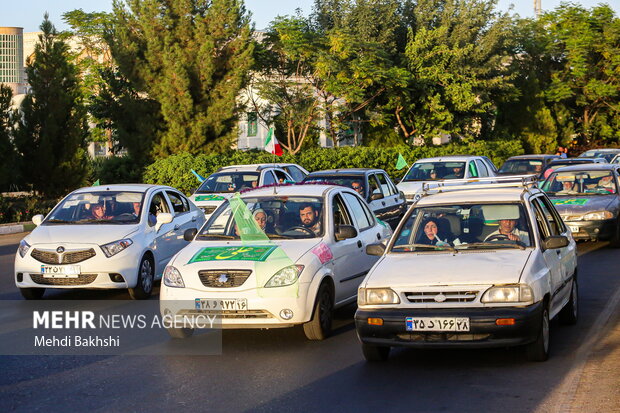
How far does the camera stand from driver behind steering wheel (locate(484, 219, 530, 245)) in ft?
28.9

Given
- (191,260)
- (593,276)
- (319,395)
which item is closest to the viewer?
(319,395)

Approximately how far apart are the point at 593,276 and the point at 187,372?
7.66 m

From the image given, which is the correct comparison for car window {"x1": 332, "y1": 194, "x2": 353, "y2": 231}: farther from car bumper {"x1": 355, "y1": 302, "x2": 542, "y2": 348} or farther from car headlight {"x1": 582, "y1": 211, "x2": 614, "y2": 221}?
car headlight {"x1": 582, "y1": 211, "x2": 614, "y2": 221}

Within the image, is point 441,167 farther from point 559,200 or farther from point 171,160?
point 171,160

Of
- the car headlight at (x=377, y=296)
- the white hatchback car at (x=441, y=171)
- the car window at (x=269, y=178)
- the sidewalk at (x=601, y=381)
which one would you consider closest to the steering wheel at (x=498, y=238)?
the sidewalk at (x=601, y=381)

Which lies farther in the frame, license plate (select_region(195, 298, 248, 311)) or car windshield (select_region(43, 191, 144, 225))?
car windshield (select_region(43, 191, 144, 225))

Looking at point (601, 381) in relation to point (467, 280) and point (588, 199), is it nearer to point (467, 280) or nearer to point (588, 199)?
point (467, 280)

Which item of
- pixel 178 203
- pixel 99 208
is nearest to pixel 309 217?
pixel 99 208

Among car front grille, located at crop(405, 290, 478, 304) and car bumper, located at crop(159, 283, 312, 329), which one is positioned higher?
car front grille, located at crop(405, 290, 478, 304)

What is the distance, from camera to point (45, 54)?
2909cm

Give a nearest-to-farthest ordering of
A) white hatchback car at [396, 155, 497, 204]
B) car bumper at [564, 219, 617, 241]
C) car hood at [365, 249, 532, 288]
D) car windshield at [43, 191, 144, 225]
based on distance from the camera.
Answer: car hood at [365, 249, 532, 288] → car windshield at [43, 191, 144, 225] → car bumper at [564, 219, 617, 241] → white hatchback car at [396, 155, 497, 204]

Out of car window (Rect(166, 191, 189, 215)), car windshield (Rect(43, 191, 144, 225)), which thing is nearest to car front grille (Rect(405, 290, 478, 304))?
car windshield (Rect(43, 191, 144, 225))

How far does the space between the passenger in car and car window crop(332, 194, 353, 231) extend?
1.74 meters

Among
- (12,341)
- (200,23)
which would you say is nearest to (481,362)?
(12,341)
